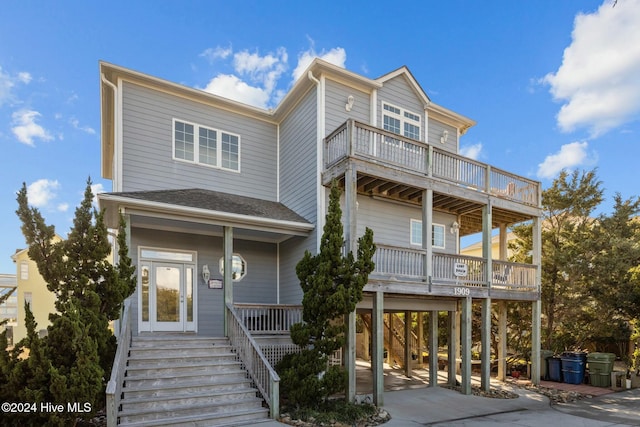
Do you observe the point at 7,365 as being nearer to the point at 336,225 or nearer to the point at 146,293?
the point at 146,293

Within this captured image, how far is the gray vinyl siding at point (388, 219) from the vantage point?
11.8 metres

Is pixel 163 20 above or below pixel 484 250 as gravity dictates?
above

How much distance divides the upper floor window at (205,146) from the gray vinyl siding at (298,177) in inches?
60.1

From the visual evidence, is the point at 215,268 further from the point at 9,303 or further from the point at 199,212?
the point at 9,303

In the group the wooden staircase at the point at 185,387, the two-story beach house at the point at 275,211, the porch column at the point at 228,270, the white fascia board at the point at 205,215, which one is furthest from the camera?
the porch column at the point at 228,270

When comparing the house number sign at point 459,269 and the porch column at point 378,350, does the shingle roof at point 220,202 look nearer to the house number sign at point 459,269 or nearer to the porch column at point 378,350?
the porch column at point 378,350

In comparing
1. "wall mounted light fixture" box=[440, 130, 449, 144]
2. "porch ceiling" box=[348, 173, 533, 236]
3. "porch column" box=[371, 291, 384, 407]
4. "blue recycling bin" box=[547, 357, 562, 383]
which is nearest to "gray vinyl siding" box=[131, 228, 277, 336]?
"porch ceiling" box=[348, 173, 533, 236]

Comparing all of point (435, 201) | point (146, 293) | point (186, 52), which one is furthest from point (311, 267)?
point (186, 52)

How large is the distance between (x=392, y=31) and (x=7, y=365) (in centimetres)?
1791

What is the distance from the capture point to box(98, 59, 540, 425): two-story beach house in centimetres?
934

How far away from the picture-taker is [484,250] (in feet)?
38.3

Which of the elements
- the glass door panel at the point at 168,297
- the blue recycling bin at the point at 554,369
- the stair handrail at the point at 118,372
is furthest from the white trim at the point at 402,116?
the stair handrail at the point at 118,372

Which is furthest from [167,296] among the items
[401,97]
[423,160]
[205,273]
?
[401,97]

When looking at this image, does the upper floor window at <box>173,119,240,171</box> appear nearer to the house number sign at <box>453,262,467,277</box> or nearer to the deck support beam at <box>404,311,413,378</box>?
the house number sign at <box>453,262,467,277</box>
